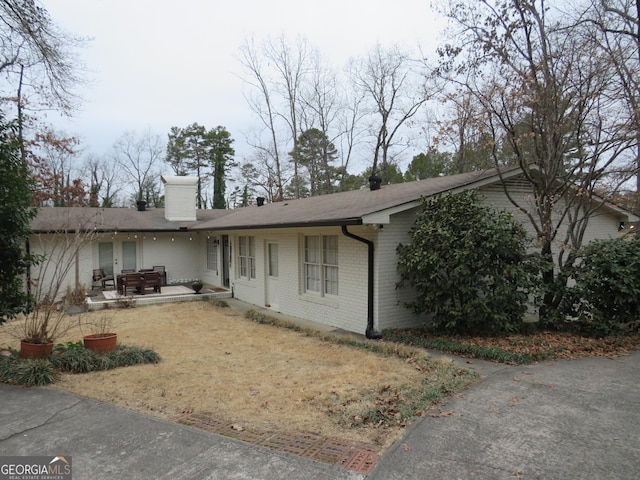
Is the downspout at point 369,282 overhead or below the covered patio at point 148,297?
overhead

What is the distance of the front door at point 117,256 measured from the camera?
55.0ft

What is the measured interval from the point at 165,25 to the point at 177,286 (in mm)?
9728

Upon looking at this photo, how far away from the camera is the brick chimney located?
18.8m

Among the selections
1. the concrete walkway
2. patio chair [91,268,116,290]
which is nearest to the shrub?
the concrete walkway

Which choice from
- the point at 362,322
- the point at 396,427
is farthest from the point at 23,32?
the point at 396,427

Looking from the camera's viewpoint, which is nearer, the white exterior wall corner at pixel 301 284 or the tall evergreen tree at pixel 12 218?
the tall evergreen tree at pixel 12 218

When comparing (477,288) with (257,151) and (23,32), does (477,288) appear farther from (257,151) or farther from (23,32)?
(257,151)

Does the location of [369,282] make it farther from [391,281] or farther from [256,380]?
[256,380]

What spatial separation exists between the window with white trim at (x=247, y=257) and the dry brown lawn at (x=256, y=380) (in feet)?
15.0

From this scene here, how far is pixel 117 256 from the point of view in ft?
55.7

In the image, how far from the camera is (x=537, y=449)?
144 inches

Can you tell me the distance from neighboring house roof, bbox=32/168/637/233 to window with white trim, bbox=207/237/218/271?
1.01 meters

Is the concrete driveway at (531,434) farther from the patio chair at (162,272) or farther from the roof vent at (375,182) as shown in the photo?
the patio chair at (162,272)

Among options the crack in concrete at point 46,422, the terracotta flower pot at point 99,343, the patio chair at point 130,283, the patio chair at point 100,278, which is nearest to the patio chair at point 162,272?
the patio chair at point 100,278
